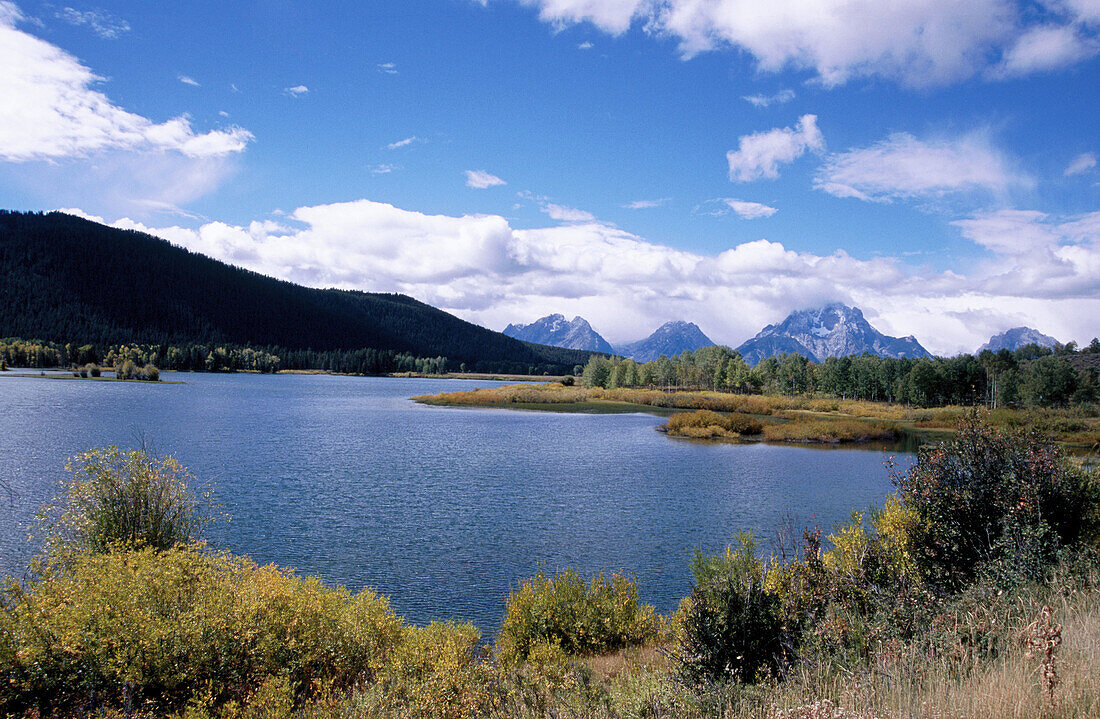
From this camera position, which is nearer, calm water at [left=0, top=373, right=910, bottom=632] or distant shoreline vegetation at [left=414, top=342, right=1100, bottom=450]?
calm water at [left=0, top=373, right=910, bottom=632]

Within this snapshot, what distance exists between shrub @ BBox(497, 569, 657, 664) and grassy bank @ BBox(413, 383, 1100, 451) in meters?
55.4

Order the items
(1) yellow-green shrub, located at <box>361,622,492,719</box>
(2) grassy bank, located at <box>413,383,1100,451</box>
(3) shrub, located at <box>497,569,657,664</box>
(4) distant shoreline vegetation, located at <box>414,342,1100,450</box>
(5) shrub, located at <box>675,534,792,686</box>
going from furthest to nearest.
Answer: (4) distant shoreline vegetation, located at <box>414,342,1100,450</box>, (2) grassy bank, located at <box>413,383,1100,451</box>, (3) shrub, located at <box>497,569,657,664</box>, (5) shrub, located at <box>675,534,792,686</box>, (1) yellow-green shrub, located at <box>361,622,492,719</box>

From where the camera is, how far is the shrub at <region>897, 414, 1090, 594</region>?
10.6 metres

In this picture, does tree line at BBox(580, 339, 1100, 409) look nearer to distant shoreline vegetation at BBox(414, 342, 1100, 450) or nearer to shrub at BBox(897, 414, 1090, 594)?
distant shoreline vegetation at BBox(414, 342, 1100, 450)

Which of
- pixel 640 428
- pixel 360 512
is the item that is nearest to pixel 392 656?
pixel 360 512

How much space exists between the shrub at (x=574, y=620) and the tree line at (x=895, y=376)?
3173 inches

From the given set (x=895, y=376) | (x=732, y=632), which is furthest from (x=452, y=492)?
(x=895, y=376)

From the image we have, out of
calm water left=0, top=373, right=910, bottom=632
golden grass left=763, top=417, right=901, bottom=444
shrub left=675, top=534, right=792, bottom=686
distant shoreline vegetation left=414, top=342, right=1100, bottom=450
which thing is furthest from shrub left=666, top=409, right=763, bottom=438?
shrub left=675, top=534, right=792, bottom=686

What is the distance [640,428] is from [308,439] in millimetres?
41012

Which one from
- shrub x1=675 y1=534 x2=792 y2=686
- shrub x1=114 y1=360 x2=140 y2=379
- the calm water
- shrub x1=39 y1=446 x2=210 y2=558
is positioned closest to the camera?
shrub x1=675 y1=534 x2=792 y2=686

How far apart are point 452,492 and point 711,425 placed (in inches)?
1816

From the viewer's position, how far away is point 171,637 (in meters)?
9.77

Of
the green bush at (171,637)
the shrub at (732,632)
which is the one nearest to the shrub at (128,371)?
the green bush at (171,637)

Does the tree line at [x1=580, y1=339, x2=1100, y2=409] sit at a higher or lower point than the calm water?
higher
